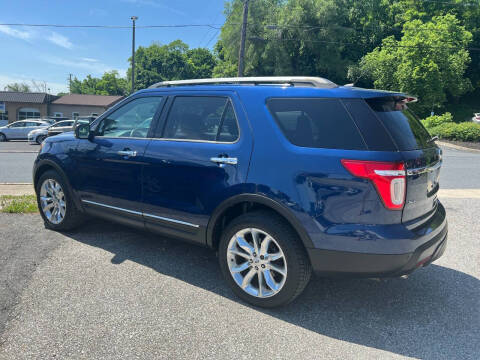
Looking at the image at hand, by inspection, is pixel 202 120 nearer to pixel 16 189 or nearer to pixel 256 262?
pixel 256 262

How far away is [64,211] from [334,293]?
3.39m

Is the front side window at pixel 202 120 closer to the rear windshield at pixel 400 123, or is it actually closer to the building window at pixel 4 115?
the rear windshield at pixel 400 123

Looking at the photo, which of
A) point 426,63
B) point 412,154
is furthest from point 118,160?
point 426,63

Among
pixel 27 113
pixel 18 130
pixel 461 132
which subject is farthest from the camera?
pixel 27 113

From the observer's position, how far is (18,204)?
592 centimetres

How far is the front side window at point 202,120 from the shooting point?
339 centimetres

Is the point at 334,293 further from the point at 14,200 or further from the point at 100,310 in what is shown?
the point at 14,200

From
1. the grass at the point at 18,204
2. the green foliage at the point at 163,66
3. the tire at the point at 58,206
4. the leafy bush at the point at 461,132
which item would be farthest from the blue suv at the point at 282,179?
the green foliage at the point at 163,66

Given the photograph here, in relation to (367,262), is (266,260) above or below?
below

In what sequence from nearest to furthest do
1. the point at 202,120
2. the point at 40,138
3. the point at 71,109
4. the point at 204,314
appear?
1. the point at 204,314
2. the point at 202,120
3. the point at 40,138
4. the point at 71,109

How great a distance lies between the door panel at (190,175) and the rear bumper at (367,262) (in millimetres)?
883

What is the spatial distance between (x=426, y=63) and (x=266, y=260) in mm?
43103

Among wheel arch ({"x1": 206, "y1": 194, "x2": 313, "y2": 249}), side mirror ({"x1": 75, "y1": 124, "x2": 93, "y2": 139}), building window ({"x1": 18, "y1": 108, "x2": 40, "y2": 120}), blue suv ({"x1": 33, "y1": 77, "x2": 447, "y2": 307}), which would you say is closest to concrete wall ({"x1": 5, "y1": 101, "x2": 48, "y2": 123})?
building window ({"x1": 18, "y1": 108, "x2": 40, "y2": 120})

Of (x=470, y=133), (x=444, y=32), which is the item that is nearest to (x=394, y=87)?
(x=444, y=32)
